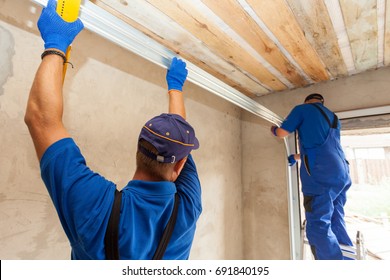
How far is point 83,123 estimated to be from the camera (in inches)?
46.3

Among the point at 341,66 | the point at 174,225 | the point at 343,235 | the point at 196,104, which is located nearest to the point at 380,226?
the point at 343,235

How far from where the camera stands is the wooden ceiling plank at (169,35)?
44.9 inches

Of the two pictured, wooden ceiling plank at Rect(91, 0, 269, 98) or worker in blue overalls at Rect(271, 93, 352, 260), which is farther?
worker in blue overalls at Rect(271, 93, 352, 260)

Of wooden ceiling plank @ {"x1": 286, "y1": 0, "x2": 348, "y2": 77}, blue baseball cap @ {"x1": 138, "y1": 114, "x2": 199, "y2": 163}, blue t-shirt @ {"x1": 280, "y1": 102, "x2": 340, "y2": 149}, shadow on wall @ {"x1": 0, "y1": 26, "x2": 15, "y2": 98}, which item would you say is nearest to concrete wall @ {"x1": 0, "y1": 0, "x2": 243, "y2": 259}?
shadow on wall @ {"x1": 0, "y1": 26, "x2": 15, "y2": 98}

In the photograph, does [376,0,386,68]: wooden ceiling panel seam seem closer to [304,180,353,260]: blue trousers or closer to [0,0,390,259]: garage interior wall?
[0,0,390,259]: garage interior wall

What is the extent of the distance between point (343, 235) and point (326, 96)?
1.24 m

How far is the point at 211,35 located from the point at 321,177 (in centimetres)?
125

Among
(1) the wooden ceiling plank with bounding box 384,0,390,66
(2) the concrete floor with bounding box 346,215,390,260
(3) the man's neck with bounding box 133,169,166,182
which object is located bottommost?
(2) the concrete floor with bounding box 346,215,390,260

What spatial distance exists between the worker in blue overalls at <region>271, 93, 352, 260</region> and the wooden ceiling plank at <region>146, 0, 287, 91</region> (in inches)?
20.3

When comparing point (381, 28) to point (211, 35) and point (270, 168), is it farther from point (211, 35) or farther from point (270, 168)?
→ point (270, 168)

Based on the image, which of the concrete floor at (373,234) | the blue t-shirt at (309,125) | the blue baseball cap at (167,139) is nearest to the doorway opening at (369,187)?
the concrete floor at (373,234)

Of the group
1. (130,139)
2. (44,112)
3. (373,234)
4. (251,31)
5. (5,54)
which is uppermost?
(251,31)

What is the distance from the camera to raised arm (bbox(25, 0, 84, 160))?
1.76ft

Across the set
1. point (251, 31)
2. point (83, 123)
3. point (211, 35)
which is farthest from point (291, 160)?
point (83, 123)
